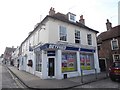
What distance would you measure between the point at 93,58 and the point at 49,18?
27.7ft

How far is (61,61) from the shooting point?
1205 centimetres

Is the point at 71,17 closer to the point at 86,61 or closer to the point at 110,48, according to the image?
the point at 86,61

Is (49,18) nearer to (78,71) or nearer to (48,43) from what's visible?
(48,43)

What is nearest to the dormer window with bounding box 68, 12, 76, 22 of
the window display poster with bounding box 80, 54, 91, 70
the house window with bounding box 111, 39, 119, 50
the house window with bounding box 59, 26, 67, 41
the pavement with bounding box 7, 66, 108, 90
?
the house window with bounding box 59, 26, 67, 41

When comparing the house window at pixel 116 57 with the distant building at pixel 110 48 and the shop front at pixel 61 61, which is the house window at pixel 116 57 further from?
the shop front at pixel 61 61

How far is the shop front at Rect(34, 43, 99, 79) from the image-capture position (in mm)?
11562

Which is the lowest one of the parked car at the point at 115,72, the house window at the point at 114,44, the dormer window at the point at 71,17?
the parked car at the point at 115,72

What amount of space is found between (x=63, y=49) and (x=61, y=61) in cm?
134

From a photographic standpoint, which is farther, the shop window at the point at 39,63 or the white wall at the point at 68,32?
the shop window at the point at 39,63

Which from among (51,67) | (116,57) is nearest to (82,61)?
(51,67)

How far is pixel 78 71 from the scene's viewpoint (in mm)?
13266

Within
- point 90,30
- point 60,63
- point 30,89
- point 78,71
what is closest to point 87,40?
point 90,30

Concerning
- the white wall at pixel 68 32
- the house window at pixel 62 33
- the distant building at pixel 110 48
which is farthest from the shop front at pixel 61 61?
the distant building at pixel 110 48

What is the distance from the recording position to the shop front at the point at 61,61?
11562 mm
